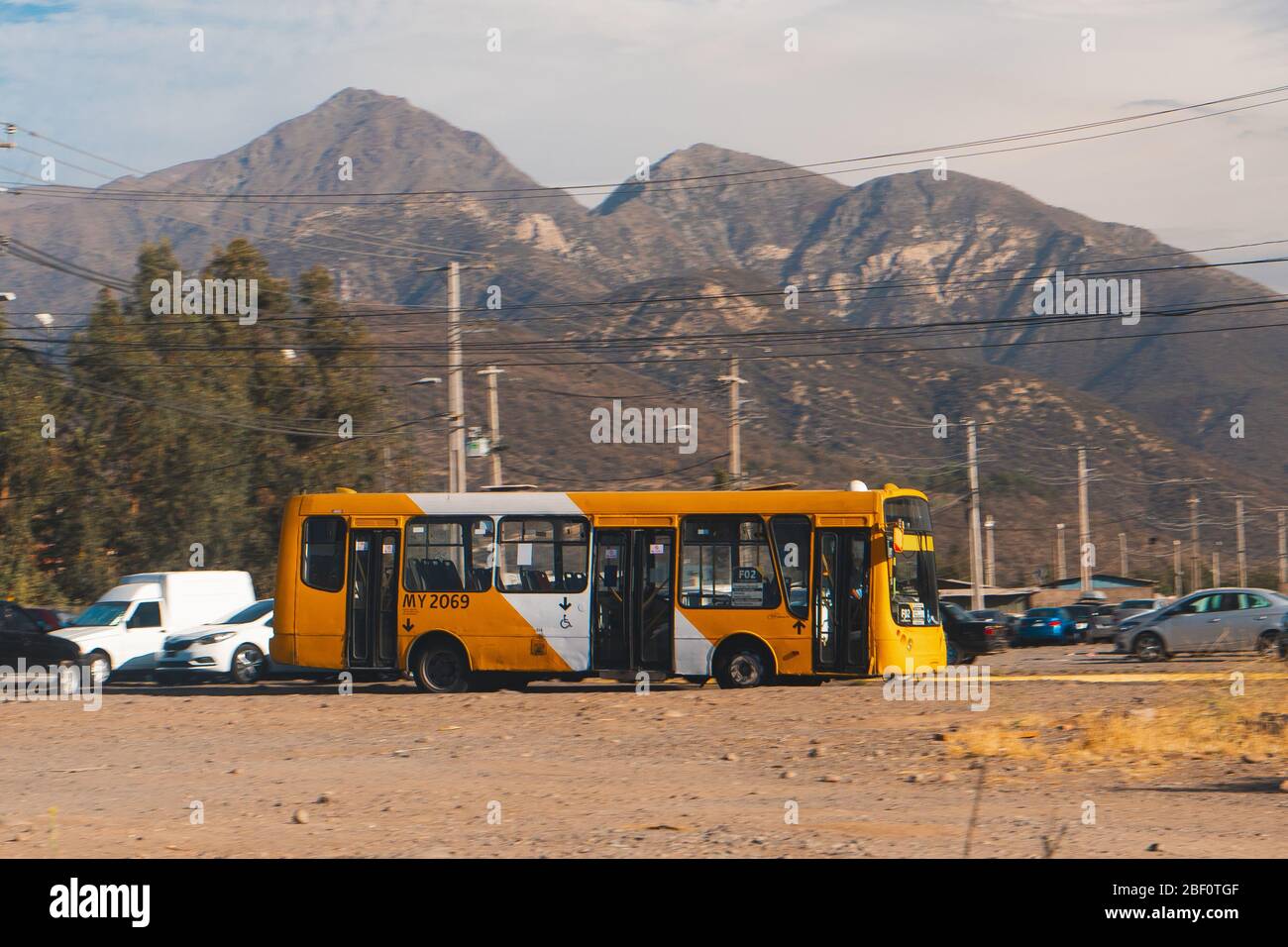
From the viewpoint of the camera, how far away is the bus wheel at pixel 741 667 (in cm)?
2077

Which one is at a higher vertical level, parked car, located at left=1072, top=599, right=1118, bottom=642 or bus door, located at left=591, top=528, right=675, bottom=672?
bus door, located at left=591, top=528, right=675, bottom=672

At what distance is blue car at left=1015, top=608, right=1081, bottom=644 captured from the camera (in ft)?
162

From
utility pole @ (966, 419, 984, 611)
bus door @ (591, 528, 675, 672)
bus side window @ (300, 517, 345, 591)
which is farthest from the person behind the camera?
utility pole @ (966, 419, 984, 611)

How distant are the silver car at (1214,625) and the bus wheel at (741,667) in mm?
11455

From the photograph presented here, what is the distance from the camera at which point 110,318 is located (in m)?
55.9

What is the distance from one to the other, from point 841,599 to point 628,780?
826 centimetres

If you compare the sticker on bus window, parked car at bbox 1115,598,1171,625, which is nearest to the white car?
the sticker on bus window

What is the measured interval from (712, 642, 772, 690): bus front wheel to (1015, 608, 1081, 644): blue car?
102 feet

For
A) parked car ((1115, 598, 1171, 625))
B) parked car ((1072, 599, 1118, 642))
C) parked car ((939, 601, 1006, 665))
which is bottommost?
parked car ((1072, 599, 1118, 642))

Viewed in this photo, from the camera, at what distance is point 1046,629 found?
4938 centimetres

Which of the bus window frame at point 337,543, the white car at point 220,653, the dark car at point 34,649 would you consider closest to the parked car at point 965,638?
the bus window frame at point 337,543

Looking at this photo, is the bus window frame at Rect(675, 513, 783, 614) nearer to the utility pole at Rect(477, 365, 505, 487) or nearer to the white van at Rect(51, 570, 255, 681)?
the white van at Rect(51, 570, 255, 681)

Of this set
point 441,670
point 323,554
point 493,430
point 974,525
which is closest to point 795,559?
point 441,670

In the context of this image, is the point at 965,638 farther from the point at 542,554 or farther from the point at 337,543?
the point at 337,543
